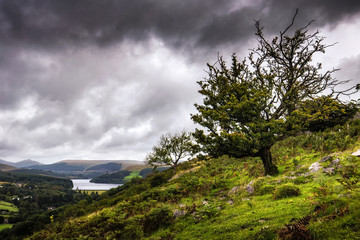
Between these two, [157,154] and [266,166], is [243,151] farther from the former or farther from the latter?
[157,154]

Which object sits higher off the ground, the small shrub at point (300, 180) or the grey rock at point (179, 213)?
the small shrub at point (300, 180)

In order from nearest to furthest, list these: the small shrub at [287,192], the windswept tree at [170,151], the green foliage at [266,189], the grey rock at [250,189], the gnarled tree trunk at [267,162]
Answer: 1. the small shrub at [287,192]
2. the green foliage at [266,189]
3. the grey rock at [250,189]
4. the gnarled tree trunk at [267,162]
5. the windswept tree at [170,151]

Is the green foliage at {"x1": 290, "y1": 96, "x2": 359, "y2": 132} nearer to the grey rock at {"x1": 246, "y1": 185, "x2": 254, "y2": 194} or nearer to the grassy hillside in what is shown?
the grassy hillside

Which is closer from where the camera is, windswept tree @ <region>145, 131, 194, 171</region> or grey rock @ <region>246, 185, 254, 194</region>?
grey rock @ <region>246, 185, 254, 194</region>

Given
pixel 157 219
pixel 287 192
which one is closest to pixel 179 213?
pixel 157 219

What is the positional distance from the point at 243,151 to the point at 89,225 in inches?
517

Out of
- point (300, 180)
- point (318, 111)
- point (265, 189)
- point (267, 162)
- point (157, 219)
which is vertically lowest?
point (157, 219)

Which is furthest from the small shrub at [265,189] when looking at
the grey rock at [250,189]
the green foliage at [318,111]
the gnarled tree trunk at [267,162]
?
the green foliage at [318,111]

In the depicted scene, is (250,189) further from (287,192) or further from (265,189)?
(287,192)

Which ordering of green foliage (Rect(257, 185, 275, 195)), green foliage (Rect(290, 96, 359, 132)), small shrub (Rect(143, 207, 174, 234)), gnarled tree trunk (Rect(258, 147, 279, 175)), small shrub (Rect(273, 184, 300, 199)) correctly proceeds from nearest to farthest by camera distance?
small shrub (Rect(273, 184, 300, 199))
small shrub (Rect(143, 207, 174, 234))
green foliage (Rect(257, 185, 275, 195))
green foliage (Rect(290, 96, 359, 132))
gnarled tree trunk (Rect(258, 147, 279, 175))

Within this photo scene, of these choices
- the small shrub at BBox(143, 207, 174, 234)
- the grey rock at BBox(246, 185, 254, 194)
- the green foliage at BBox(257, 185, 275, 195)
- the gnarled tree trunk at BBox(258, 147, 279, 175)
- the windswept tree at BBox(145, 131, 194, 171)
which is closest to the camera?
the small shrub at BBox(143, 207, 174, 234)

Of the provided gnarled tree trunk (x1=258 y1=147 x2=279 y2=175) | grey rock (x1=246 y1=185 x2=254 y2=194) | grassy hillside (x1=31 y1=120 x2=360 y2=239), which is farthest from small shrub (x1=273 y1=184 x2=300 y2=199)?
gnarled tree trunk (x1=258 y1=147 x2=279 y2=175)

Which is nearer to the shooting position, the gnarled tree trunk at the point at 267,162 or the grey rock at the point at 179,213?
the grey rock at the point at 179,213

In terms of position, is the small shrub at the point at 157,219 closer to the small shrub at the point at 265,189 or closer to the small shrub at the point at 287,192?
the small shrub at the point at 265,189
